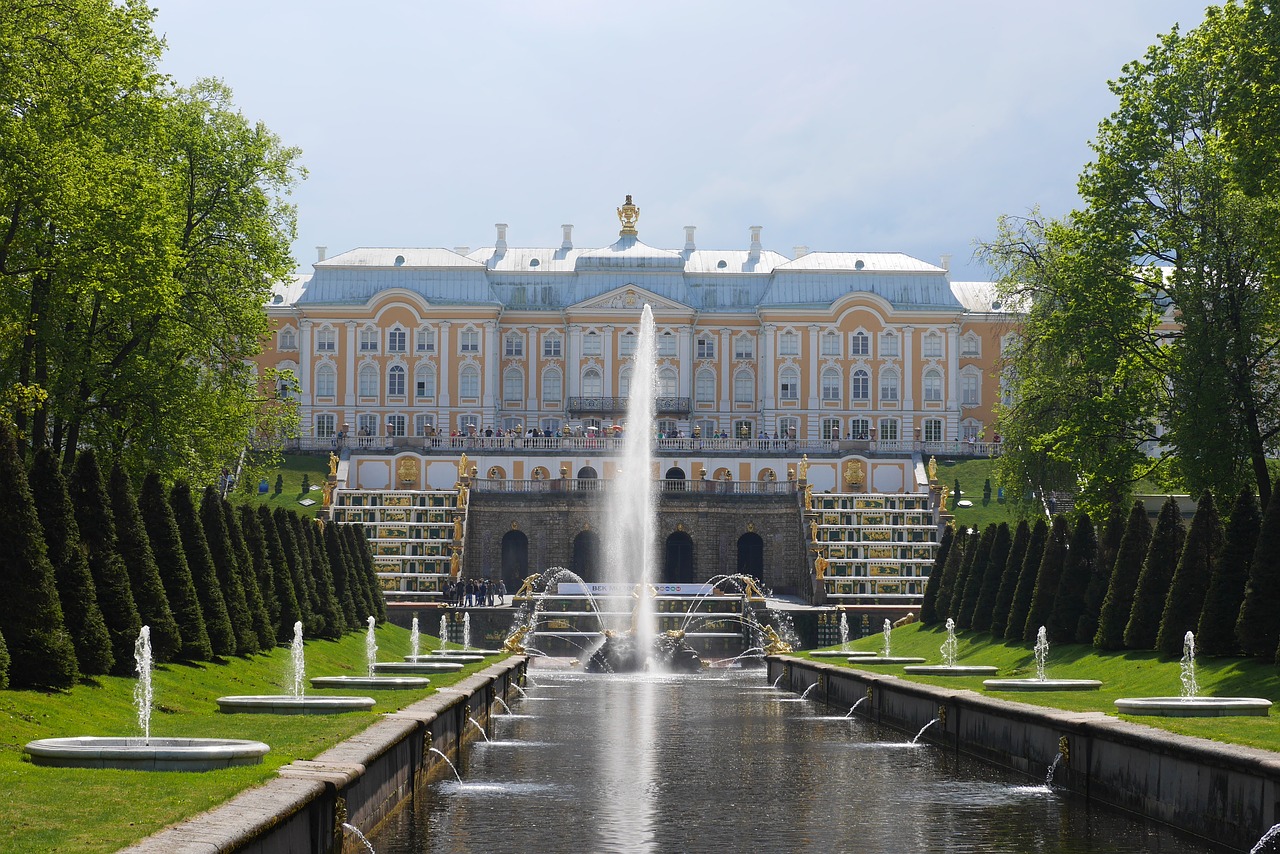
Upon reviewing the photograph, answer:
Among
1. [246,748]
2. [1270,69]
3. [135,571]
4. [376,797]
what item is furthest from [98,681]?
[1270,69]

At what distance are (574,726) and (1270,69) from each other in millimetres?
15120

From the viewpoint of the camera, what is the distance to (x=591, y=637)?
51500 millimetres

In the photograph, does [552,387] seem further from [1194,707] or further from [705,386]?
[1194,707]

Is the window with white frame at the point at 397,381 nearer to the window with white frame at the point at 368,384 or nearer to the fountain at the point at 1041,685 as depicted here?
the window with white frame at the point at 368,384

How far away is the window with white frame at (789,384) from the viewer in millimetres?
96688

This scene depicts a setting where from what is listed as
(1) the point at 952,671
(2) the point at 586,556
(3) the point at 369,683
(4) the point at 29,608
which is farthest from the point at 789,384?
(4) the point at 29,608

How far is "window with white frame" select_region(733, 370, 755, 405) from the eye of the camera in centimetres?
9806

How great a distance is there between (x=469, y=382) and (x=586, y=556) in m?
28.2

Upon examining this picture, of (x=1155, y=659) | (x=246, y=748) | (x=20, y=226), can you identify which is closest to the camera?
(x=246, y=748)

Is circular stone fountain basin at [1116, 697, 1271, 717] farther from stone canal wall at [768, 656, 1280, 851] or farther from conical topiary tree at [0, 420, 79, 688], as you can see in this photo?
conical topiary tree at [0, 420, 79, 688]

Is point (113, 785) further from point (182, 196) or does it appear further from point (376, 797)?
point (182, 196)

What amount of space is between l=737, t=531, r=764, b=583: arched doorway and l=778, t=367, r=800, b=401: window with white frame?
24.9 meters

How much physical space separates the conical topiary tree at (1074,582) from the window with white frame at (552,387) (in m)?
68.2

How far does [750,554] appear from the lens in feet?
239
